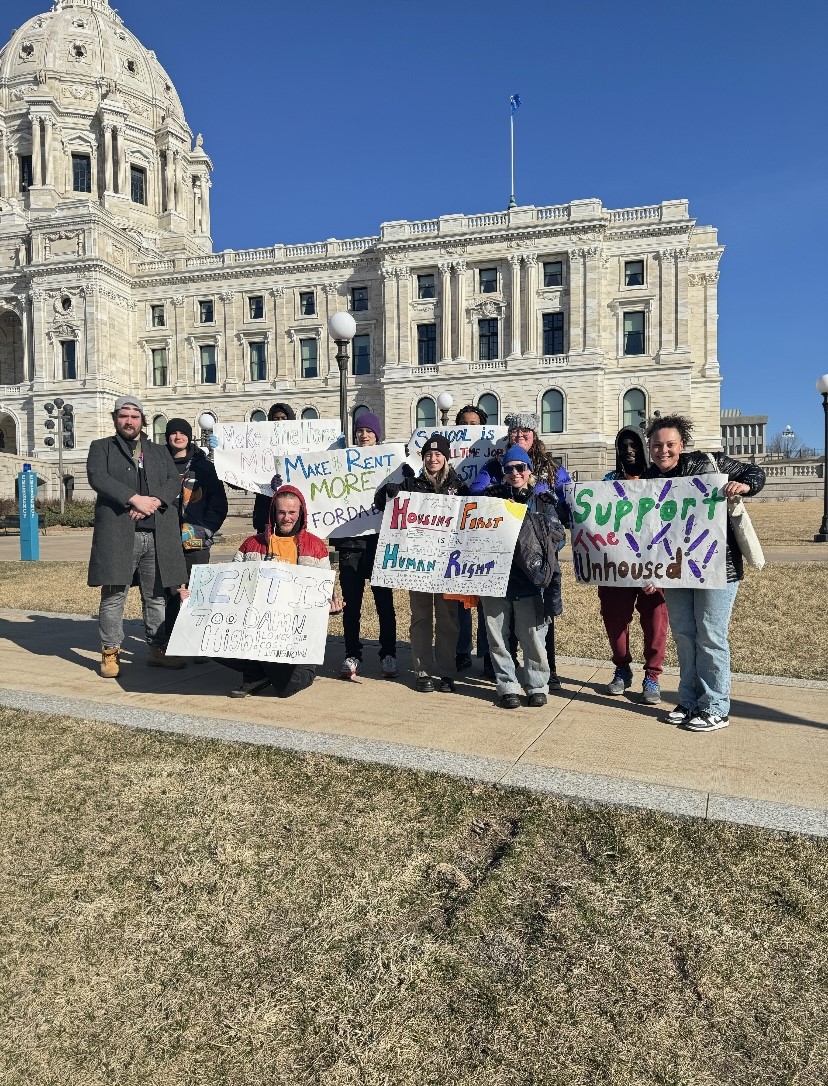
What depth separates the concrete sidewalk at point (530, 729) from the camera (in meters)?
3.82

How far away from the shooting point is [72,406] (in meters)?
53.6

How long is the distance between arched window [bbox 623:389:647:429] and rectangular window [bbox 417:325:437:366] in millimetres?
13868

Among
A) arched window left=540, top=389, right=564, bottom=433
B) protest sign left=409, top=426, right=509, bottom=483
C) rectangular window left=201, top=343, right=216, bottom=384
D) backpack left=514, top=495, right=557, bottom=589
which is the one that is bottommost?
backpack left=514, top=495, right=557, bottom=589

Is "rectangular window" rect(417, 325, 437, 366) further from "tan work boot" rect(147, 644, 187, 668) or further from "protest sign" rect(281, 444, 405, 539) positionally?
"tan work boot" rect(147, 644, 187, 668)

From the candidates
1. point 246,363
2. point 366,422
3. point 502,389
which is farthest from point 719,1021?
point 246,363

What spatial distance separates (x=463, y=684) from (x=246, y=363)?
5314 centimetres

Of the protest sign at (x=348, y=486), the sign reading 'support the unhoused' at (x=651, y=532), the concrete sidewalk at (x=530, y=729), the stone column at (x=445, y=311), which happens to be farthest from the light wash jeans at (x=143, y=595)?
the stone column at (x=445, y=311)

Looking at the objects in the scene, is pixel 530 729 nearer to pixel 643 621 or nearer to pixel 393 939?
pixel 643 621

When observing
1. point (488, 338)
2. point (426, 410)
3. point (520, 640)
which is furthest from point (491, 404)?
point (520, 640)

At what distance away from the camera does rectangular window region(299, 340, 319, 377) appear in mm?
54094

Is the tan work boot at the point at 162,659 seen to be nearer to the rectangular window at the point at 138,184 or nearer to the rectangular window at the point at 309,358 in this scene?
the rectangular window at the point at 309,358

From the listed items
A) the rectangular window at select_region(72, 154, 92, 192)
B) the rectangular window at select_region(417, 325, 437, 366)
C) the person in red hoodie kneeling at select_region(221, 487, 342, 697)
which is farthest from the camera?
the rectangular window at select_region(72, 154, 92, 192)

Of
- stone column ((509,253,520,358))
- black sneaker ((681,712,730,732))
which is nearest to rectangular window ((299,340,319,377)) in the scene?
stone column ((509,253,520,358))

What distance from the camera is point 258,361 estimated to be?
55.3 metres
